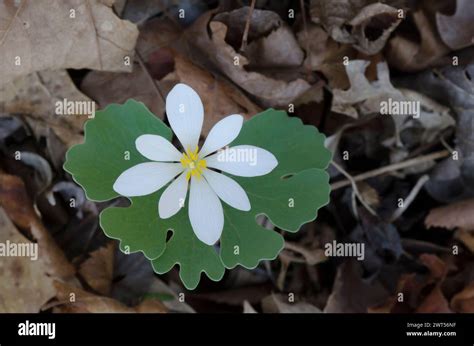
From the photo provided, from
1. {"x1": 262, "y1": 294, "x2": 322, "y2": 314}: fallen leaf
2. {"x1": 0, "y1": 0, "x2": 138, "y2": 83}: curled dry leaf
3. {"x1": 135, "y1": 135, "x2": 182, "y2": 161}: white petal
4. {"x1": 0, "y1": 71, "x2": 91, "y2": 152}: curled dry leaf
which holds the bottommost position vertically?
{"x1": 262, "y1": 294, "x2": 322, "y2": 314}: fallen leaf

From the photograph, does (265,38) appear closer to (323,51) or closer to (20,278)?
(323,51)

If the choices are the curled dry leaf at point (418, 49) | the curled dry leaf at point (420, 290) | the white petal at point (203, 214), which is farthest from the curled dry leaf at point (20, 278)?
the curled dry leaf at point (418, 49)

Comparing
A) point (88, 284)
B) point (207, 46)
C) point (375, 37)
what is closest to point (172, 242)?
point (88, 284)

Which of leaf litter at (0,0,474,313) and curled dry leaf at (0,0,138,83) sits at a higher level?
curled dry leaf at (0,0,138,83)

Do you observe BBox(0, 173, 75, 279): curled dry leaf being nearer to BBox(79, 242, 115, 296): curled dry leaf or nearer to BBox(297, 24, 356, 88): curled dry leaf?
BBox(79, 242, 115, 296): curled dry leaf

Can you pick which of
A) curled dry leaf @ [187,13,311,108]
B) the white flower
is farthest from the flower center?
curled dry leaf @ [187,13,311,108]

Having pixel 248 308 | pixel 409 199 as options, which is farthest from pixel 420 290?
pixel 248 308
